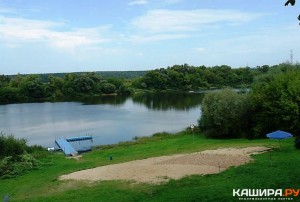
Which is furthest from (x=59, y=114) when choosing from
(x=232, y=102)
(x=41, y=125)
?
(x=232, y=102)

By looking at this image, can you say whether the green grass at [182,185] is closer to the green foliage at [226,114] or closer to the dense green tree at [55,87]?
the green foliage at [226,114]

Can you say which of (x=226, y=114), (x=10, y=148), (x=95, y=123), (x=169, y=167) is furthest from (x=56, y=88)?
(x=169, y=167)

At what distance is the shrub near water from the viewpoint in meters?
27.4

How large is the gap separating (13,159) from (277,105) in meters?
24.0

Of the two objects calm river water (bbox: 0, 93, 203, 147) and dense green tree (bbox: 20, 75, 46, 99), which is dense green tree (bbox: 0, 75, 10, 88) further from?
calm river water (bbox: 0, 93, 203, 147)

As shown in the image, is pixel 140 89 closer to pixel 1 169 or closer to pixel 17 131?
pixel 17 131

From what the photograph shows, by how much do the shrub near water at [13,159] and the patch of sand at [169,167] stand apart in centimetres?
597

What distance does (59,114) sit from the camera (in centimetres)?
7362

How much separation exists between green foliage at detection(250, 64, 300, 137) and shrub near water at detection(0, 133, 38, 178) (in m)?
21.2

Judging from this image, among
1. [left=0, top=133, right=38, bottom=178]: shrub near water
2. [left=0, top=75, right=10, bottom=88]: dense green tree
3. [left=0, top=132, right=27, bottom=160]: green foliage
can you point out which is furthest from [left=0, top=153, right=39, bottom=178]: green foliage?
[left=0, top=75, right=10, bottom=88]: dense green tree

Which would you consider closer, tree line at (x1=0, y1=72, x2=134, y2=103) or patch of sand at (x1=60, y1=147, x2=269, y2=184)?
patch of sand at (x1=60, y1=147, x2=269, y2=184)

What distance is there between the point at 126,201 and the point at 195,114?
163ft

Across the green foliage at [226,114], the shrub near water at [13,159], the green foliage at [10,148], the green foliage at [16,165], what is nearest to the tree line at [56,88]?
the shrub near water at [13,159]

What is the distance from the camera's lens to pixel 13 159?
30.3m
